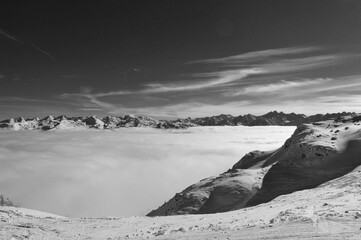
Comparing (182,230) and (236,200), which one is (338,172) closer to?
(236,200)

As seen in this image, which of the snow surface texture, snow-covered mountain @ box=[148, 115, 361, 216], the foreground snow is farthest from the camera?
snow-covered mountain @ box=[148, 115, 361, 216]

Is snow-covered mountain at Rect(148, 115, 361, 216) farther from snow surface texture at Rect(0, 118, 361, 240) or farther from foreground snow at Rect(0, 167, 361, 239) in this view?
foreground snow at Rect(0, 167, 361, 239)

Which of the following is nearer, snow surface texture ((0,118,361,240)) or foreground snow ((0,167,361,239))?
foreground snow ((0,167,361,239))

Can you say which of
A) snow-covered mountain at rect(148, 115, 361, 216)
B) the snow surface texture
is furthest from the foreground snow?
snow-covered mountain at rect(148, 115, 361, 216)

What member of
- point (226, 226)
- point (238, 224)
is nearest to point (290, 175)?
point (238, 224)

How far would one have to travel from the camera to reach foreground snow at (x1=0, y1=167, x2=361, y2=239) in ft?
53.6

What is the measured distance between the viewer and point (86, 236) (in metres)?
23.0

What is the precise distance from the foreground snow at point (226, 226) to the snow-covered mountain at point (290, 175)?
16.6m

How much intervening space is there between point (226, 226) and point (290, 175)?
108 ft

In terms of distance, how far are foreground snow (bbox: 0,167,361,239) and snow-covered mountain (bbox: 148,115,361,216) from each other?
16619 mm

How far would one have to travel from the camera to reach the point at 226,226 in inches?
792

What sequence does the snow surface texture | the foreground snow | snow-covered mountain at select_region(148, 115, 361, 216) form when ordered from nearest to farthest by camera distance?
the foreground snow < the snow surface texture < snow-covered mountain at select_region(148, 115, 361, 216)

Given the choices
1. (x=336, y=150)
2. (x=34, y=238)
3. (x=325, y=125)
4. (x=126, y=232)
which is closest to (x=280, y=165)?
(x=336, y=150)

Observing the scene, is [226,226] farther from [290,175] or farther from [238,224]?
[290,175]
